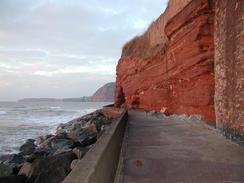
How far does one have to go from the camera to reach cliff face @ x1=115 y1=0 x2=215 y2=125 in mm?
13922

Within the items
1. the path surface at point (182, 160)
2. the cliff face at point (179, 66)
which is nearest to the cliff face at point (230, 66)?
the path surface at point (182, 160)

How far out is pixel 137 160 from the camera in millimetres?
7832

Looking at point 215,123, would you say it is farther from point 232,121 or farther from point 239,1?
point 239,1

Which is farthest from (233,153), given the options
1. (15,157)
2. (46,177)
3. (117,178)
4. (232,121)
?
(15,157)

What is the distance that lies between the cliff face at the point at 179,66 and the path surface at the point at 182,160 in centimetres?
303

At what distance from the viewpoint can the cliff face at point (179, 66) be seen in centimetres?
1392

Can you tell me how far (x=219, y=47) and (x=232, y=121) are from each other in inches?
116

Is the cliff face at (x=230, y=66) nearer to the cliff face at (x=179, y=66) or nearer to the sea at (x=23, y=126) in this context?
the cliff face at (x=179, y=66)

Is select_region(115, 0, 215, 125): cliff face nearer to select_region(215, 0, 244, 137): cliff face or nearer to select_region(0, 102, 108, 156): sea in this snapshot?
select_region(215, 0, 244, 137): cliff face

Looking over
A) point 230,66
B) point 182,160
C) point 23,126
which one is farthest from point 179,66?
point 23,126

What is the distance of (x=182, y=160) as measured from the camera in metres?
7.94

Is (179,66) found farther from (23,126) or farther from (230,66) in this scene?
(23,126)

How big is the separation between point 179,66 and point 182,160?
11092 millimetres

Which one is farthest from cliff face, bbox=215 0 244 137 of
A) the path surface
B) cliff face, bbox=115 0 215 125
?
cliff face, bbox=115 0 215 125
